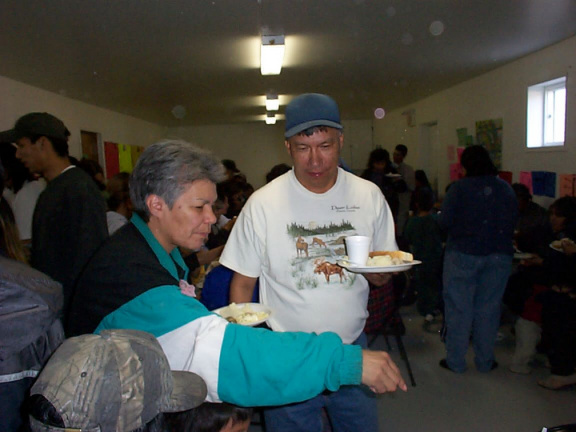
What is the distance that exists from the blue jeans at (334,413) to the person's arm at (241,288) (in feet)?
1.43

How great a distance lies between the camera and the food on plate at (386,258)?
1.69 meters

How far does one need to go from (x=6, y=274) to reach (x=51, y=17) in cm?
344

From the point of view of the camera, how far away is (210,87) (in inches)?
295

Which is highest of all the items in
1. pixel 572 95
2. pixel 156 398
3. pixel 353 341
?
pixel 572 95

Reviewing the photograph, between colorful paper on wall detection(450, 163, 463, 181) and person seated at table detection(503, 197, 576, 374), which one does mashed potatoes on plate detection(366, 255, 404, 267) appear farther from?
colorful paper on wall detection(450, 163, 463, 181)

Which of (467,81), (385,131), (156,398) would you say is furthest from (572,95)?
(385,131)

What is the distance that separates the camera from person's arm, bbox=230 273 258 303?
1.86 metres

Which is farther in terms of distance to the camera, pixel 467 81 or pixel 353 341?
pixel 467 81

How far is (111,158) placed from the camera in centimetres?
925

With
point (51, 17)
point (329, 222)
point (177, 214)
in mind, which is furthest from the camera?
point (51, 17)

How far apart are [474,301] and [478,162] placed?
3.72ft

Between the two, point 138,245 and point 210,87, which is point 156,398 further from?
point 210,87

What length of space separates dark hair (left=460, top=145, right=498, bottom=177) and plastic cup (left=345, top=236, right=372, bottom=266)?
7.39 feet

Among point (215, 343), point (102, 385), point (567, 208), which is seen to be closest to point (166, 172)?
point (215, 343)
